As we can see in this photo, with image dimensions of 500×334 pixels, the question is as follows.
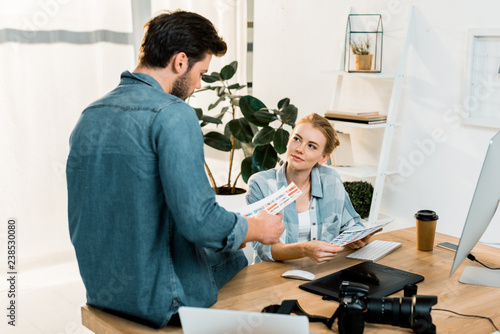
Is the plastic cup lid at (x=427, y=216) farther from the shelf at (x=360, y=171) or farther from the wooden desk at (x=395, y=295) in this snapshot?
the shelf at (x=360, y=171)

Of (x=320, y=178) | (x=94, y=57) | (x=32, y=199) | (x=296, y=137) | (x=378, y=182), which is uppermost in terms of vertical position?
(x=94, y=57)

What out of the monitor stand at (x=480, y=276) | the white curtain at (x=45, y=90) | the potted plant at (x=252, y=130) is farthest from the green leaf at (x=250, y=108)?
the monitor stand at (x=480, y=276)

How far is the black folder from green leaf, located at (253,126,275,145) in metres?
1.78

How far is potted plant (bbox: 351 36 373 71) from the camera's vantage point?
11.3 feet

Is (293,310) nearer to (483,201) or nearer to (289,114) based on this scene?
(483,201)

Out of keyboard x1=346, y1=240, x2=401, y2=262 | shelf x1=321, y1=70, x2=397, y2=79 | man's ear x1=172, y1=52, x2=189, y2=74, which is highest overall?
man's ear x1=172, y1=52, x2=189, y2=74

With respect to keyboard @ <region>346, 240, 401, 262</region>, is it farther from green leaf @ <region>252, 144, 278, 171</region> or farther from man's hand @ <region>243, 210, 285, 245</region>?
green leaf @ <region>252, 144, 278, 171</region>

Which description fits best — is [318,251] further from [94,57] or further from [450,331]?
[94,57]

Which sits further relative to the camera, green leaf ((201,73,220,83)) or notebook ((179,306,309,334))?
green leaf ((201,73,220,83))

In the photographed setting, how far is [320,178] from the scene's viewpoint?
8.02ft

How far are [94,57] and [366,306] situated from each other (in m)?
3.20

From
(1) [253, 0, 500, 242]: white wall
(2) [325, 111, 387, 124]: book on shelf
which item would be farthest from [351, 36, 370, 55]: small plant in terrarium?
(2) [325, 111, 387, 124]: book on shelf

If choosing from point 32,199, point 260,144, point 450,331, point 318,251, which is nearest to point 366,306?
point 450,331

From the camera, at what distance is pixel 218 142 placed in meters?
3.81
